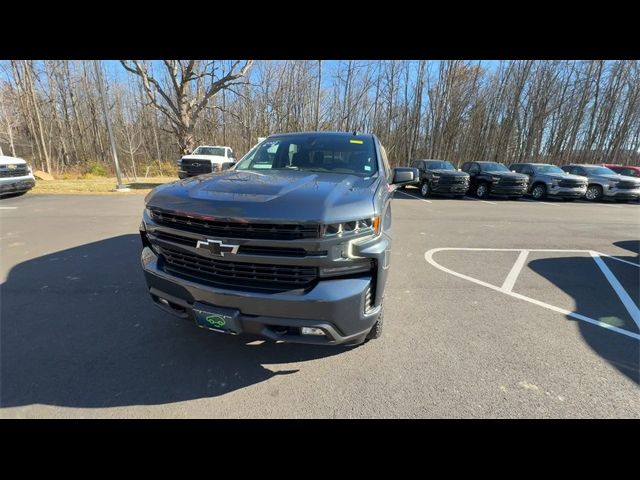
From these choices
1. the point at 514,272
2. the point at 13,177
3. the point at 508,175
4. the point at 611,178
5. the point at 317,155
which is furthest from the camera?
the point at 611,178

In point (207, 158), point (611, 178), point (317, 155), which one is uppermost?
point (317, 155)

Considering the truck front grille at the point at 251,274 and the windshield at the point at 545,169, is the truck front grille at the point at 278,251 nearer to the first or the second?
the truck front grille at the point at 251,274

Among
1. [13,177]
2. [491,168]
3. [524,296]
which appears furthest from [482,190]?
[13,177]

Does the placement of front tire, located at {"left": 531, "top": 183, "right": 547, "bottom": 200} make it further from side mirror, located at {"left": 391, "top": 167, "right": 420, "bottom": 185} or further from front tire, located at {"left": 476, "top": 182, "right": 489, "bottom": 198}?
side mirror, located at {"left": 391, "top": 167, "right": 420, "bottom": 185}

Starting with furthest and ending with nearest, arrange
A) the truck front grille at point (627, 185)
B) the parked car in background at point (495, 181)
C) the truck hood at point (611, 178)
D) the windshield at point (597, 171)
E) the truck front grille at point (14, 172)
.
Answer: the windshield at point (597, 171) → the truck hood at point (611, 178) → the truck front grille at point (627, 185) → the parked car in background at point (495, 181) → the truck front grille at point (14, 172)

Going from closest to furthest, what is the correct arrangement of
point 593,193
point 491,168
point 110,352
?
1. point 110,352
2. point 491,168
3. point 593,193

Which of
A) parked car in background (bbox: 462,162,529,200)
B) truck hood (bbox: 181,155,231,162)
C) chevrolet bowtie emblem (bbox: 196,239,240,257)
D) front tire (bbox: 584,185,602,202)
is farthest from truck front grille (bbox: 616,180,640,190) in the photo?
chevrolet bowtie emblem (bbox: 196,239,240,257)

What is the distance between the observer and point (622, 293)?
4.24 metres

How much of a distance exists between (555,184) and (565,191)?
609 millimetres

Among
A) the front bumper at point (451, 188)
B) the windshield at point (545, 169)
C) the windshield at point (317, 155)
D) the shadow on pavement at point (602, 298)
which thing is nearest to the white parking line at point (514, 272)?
the shadow on pavement at point (602, 298)

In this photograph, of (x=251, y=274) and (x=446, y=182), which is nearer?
(x=251, y=274)

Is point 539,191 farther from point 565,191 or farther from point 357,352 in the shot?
point 357,352

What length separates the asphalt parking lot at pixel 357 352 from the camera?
222 centimetres

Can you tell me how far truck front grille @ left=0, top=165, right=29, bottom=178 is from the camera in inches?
408
